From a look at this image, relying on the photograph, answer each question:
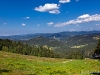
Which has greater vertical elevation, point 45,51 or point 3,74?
point 3,74

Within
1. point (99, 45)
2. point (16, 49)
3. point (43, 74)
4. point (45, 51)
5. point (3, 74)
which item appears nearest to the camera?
point (3, 74)

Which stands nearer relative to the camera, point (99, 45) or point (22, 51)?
point (99, 45)

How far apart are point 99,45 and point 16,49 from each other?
80.2m

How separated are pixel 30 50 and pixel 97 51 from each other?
74292 mm

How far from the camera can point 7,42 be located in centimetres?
17662

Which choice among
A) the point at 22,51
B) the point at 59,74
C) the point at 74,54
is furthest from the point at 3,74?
the point at 74,54

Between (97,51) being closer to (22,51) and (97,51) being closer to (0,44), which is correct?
(22,51)

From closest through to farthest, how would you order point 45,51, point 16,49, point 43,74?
point 43,74 < point 16,49 < point 45,51

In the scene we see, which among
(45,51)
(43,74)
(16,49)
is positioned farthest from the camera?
(45,51)

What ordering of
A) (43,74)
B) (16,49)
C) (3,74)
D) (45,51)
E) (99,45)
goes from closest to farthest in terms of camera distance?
1. (3,74)
2. (43,74)
3. (99,45)
4. (16,49)
5. (45,51)

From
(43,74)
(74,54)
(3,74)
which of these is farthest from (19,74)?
(74,54)

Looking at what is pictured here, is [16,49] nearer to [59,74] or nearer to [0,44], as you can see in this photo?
[0,44]

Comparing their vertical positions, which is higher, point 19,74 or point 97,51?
point 19,74

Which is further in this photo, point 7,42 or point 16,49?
point 7,42
